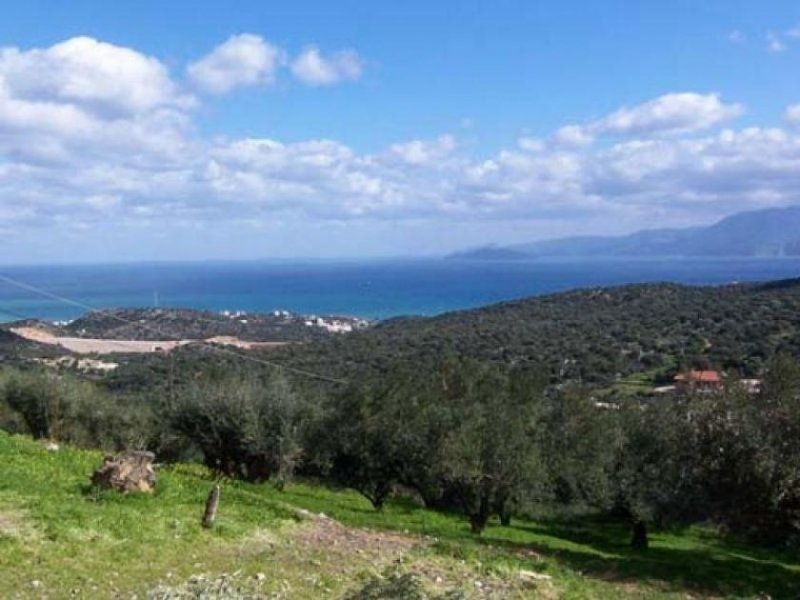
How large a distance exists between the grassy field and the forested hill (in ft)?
142

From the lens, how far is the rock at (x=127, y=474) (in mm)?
14828

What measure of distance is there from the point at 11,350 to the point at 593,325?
2476 inches

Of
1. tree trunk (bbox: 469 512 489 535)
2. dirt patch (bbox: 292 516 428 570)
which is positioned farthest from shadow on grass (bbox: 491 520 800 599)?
tree trunk (bbox: 469 512 489 535)

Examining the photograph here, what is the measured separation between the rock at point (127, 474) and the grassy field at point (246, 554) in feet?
1.08

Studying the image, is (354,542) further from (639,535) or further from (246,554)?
(639,535)

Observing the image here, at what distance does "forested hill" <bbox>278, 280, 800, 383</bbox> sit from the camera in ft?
235

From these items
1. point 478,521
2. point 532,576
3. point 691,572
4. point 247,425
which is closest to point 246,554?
point 532,576

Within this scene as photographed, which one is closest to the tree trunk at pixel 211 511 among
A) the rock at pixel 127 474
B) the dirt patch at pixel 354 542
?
the dirt patch at pixel 354 542

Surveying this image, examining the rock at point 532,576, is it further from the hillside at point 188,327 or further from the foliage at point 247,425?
the hillside at point 188,327

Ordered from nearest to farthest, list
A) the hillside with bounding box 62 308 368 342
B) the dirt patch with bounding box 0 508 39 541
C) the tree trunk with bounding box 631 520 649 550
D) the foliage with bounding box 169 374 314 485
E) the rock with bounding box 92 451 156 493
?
1. the dirt patch with bounding box 0 508 39 541
2. the rock with bounding box 92 451 156 493
3. the foliage with bounding box 169 374 314 485
4. the tree trunk with bounding box 631 520 649 550
5. the hillside with bounding box 62 308 368 342

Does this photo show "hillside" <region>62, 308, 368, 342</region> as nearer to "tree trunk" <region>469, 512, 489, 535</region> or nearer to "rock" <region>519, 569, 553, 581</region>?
"tree trunk" <region>469, 512, 489, 535</region>

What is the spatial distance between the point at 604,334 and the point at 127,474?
77427 millimetres

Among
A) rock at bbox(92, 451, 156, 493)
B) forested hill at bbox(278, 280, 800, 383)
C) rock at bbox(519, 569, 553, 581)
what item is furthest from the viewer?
forested hill at bbox(278, 280, 800, 383)

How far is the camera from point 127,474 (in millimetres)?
14984
